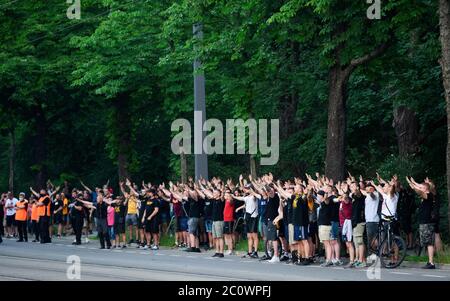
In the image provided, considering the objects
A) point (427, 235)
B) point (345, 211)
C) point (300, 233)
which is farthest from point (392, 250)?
point (300, 233)

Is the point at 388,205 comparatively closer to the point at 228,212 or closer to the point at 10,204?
the point at 228,212

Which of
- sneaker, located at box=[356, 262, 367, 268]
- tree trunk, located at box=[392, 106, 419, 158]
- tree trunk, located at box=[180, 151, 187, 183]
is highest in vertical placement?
tree trunk, located at box=[392, 106, 419, 158]

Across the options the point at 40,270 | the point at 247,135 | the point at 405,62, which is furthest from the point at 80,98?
the point at 40,270

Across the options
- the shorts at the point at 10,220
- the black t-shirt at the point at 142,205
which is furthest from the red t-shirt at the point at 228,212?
the shorts at the point at 10,220

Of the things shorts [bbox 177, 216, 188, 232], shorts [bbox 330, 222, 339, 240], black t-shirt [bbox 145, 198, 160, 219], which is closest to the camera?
shorts [bbox 330, 222, 339, 240]

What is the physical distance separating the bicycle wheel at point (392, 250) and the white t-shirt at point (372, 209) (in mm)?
595

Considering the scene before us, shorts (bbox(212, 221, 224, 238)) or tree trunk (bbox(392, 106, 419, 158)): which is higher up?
tree trunk (bbox(392, 106, 419, 158))

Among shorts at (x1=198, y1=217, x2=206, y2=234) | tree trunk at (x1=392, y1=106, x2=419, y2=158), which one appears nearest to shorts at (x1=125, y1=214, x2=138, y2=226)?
shorts at (x1=198, y1=217, x2=206, y2=234)

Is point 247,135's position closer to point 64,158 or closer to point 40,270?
point 40,270

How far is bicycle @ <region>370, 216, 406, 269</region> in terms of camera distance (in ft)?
80.7

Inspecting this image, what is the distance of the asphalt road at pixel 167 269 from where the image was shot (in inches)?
878

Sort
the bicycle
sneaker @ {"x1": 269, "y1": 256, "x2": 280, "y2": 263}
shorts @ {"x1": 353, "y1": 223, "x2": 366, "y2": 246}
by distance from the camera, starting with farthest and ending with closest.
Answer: sneaker @ {"x1": 269, "y1": 256, "x2": 280, "y2": 263} < shorts @ {"x1": 353, "y1": 223, "x2": 366, "y2": 246} < the bicycle

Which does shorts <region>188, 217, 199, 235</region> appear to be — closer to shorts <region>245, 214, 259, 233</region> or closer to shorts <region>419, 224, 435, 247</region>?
shorts <region>245, 214, 259, 233</region>

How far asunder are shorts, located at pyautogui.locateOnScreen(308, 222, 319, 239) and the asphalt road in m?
1.20
